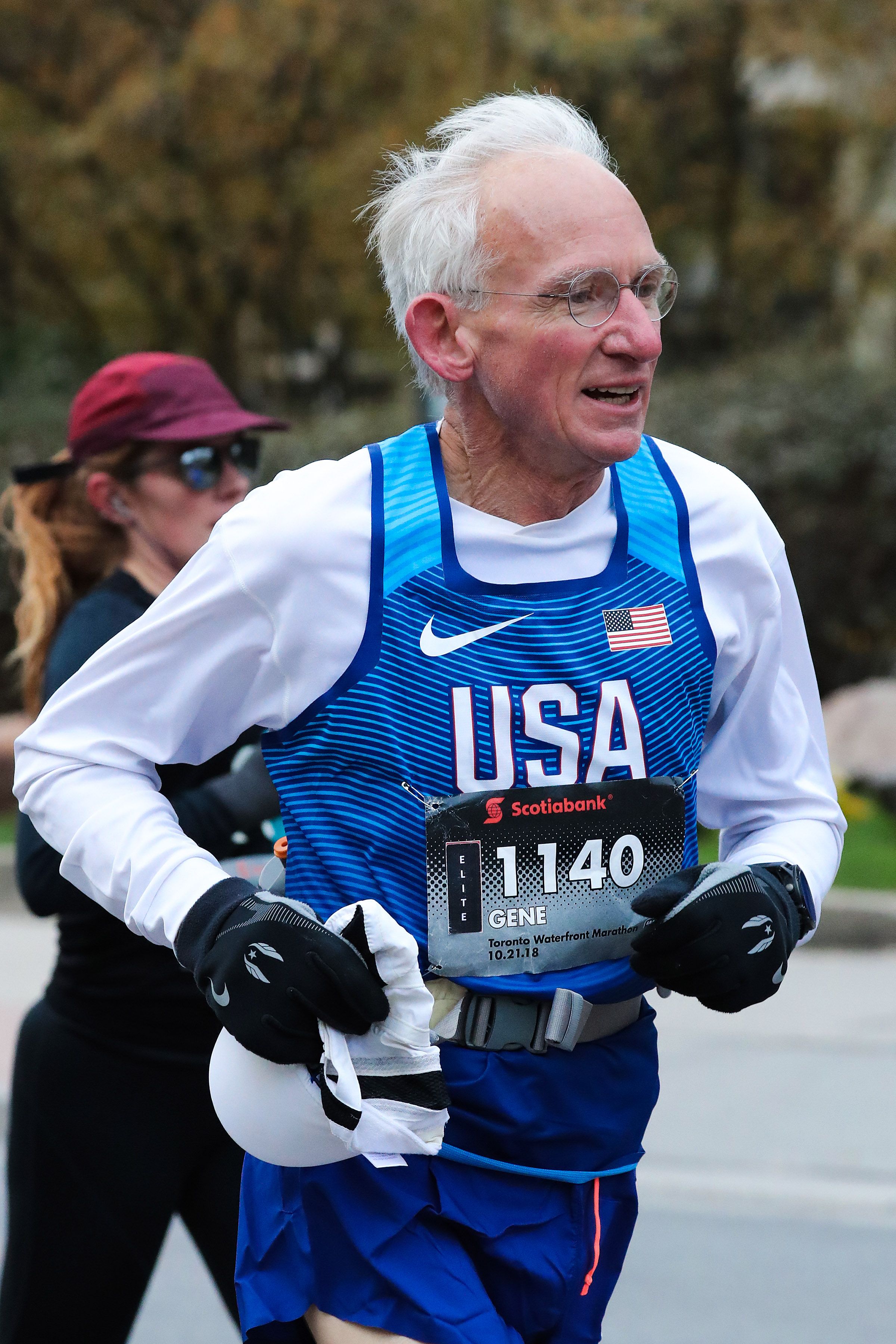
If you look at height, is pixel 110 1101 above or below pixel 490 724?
below

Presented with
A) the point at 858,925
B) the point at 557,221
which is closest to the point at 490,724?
the point at 557,221

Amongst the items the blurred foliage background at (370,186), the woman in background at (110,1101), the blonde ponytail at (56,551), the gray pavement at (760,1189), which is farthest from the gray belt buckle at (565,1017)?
the blurred foliage background at (370,186)

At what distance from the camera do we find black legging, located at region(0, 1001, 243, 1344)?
3.07 metres

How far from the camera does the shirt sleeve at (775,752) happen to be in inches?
91.0

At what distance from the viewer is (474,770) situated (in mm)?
2154

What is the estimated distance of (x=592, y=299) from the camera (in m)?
2.14

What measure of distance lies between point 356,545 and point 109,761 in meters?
0.38

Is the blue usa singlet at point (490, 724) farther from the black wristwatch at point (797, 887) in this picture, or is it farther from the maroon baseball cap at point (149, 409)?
the maroon baseball cap at point (149, 409)

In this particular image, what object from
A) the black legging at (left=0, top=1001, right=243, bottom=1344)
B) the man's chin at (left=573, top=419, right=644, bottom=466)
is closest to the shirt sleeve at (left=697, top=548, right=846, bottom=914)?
the man's chin at (left=573, top=419, right=644, bottom=466)

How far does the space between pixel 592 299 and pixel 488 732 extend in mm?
488

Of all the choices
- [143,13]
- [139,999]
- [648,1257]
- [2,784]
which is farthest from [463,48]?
[139,999]

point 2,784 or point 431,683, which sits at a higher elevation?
point 431,683

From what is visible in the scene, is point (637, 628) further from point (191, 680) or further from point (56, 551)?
point (56, 551)

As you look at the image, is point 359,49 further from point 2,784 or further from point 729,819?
point 729,819
